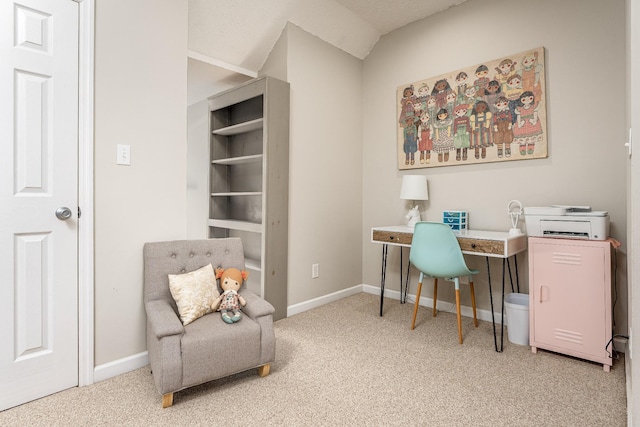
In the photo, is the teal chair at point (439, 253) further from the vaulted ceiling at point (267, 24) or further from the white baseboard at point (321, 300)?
the vaulted ceiling at point (267, 24)

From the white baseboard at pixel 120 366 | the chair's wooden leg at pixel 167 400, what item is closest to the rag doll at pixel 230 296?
the chair's wooden leg at pixel 167 400

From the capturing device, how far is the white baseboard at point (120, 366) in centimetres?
190

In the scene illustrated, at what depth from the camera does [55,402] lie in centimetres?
169

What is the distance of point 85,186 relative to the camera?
1.84 meters

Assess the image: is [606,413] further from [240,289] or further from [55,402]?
[55,402]

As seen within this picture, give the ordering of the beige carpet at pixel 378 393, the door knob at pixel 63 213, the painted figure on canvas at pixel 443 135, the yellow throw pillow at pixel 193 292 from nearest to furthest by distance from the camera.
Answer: the beige carpet at pixel 378 393 → the door knob at pixel 63 213 → the yellow throw pillow at pixel 193 292 → the painted figure on canvas at pixel 443 135

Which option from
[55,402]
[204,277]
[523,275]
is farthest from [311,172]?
[55,402]

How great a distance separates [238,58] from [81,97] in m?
1.65

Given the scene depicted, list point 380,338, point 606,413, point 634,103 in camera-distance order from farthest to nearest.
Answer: point 380,338, point 606,413, point 634,103

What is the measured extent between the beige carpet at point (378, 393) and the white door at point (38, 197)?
0.22 metres

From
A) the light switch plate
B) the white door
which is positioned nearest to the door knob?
the white door

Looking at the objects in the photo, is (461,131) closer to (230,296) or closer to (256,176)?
(256,176)

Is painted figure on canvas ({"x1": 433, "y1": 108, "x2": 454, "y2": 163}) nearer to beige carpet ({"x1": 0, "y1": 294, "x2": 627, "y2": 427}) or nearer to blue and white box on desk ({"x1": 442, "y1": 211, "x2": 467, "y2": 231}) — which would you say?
blue and white box on desk ({"x1": 442, "y1": 211, "x2": 467, "y2": 231})

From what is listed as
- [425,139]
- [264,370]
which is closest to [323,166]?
[425,139]
